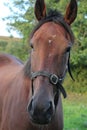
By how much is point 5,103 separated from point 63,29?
129 centimetres

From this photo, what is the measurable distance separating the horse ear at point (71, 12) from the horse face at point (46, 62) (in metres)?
0.21

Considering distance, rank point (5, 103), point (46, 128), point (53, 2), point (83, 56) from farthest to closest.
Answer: point (53, 2) → point (83, 56) → point (5, 103) → point (46, 128)

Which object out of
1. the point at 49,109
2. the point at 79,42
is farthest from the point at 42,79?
the point at 79,42

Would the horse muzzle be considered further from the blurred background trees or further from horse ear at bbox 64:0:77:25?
the blurred background trees

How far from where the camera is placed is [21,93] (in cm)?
391

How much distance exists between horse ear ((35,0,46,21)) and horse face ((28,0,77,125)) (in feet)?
0.56

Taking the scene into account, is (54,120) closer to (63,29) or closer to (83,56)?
(63,29)

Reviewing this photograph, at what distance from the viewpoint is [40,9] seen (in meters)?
3.73

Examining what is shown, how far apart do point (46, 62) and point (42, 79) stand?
17cm

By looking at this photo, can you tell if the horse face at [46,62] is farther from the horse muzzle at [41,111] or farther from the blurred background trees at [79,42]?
the blurred background trees at [79,42]

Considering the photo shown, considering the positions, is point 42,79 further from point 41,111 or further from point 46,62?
point 41,111

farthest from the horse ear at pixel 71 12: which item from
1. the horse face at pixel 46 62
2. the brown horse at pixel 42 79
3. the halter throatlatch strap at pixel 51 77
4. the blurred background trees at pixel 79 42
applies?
the blurred background trees at pixel 79 42

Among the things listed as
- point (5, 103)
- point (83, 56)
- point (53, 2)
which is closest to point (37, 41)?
point (5, 103)

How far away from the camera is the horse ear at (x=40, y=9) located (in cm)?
372
